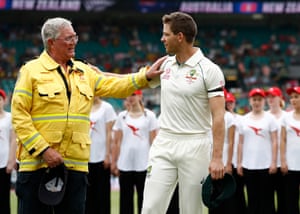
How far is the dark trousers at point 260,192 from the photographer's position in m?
10.6

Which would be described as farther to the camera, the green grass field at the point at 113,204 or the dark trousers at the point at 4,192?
the green grass field at the point at 113,204

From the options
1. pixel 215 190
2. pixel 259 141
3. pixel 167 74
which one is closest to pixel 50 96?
pixel 167 74

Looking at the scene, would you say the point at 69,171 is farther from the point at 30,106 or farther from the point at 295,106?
the point at 295,106

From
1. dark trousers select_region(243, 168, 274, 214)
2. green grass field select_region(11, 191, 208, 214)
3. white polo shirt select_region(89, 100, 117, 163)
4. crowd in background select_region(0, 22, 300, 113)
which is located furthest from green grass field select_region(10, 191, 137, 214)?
crowd in background select_region(0, 22, 300, 113)

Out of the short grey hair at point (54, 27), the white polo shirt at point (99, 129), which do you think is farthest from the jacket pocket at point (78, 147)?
the white polo shirt at point (99, 129)

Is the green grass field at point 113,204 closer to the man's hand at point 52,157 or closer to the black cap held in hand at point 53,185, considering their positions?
the black cap held in hand at point 53,185

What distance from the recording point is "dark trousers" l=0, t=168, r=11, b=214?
33.9 feet

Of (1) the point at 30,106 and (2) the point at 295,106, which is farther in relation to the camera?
(2) the point at 295,106

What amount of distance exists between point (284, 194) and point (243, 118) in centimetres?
127

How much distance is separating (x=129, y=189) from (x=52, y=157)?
473 cm

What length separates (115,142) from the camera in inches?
438

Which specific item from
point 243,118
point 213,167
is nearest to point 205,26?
point 243,118

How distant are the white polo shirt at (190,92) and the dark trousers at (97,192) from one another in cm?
425

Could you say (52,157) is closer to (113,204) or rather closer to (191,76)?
(191,76)
